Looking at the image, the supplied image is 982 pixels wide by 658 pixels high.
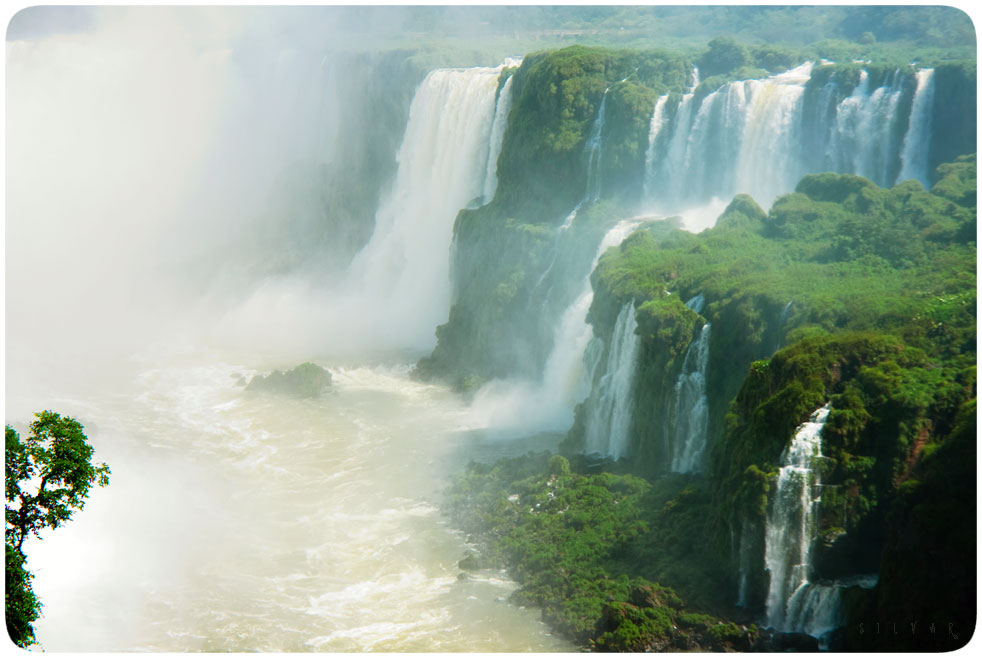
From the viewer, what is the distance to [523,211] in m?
31.9

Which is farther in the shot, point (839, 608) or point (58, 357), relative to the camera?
point (58, 357)

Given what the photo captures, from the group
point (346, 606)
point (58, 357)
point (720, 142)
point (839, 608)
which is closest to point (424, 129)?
point (720, 142)

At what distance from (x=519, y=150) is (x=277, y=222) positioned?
57.0 feet

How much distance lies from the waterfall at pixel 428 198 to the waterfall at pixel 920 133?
1354 cm

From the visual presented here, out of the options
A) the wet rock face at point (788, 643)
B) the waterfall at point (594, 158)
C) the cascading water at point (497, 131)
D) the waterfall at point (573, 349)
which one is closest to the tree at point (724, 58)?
the waterfall at point (594, 158)

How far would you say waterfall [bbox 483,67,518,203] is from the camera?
34.4m

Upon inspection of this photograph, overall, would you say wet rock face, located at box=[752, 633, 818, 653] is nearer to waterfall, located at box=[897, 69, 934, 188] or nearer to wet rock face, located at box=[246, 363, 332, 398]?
waterfall, located at box=[897, 69, 934, 188]

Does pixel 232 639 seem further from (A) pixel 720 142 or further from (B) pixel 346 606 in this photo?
(A) pixel 720 142

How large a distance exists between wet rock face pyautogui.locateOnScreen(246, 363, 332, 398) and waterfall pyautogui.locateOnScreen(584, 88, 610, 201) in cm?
907

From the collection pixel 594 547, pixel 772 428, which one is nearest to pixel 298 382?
pixel 594 547

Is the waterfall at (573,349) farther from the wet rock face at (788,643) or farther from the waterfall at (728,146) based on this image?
the wet rock face at (788,643)

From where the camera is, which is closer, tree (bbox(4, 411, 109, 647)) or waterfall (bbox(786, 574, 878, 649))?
tree (bbox(4, 411, 109, 647))

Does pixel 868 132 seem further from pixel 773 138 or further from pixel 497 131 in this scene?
pixel 497 131

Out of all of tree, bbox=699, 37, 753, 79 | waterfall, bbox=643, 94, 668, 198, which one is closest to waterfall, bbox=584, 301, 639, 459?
waterfall, bbox=643, 94, 668, 198
